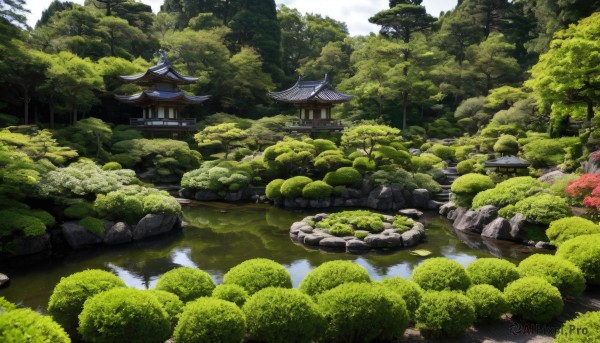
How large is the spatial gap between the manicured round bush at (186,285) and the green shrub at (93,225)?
8.73 meters

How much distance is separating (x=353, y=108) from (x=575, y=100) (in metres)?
21.8

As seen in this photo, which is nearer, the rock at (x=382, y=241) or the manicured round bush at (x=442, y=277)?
the manicured round bush at (x=442, y=277)

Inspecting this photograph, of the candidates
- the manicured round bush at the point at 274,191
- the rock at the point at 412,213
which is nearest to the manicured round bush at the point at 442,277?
the rock at the point at 412,213

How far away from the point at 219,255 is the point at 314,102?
2219 centimetres

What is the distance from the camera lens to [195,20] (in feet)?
150

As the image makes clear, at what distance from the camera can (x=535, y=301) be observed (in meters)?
6.98

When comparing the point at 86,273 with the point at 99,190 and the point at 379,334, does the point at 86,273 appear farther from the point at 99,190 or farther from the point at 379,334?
the point at 99,190

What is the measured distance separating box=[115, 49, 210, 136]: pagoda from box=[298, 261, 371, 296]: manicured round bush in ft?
89.8

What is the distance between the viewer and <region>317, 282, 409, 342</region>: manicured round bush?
5.91 m

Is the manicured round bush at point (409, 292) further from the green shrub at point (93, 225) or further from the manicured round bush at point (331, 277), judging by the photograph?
the green shrub at point (93, 225)

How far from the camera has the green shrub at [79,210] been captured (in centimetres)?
1483

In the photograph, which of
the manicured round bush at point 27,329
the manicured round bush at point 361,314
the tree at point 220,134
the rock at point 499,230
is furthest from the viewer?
the tree at point 220,134

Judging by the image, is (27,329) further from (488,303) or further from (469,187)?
(469,187)

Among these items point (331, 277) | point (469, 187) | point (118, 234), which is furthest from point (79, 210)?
point (469, 187)
